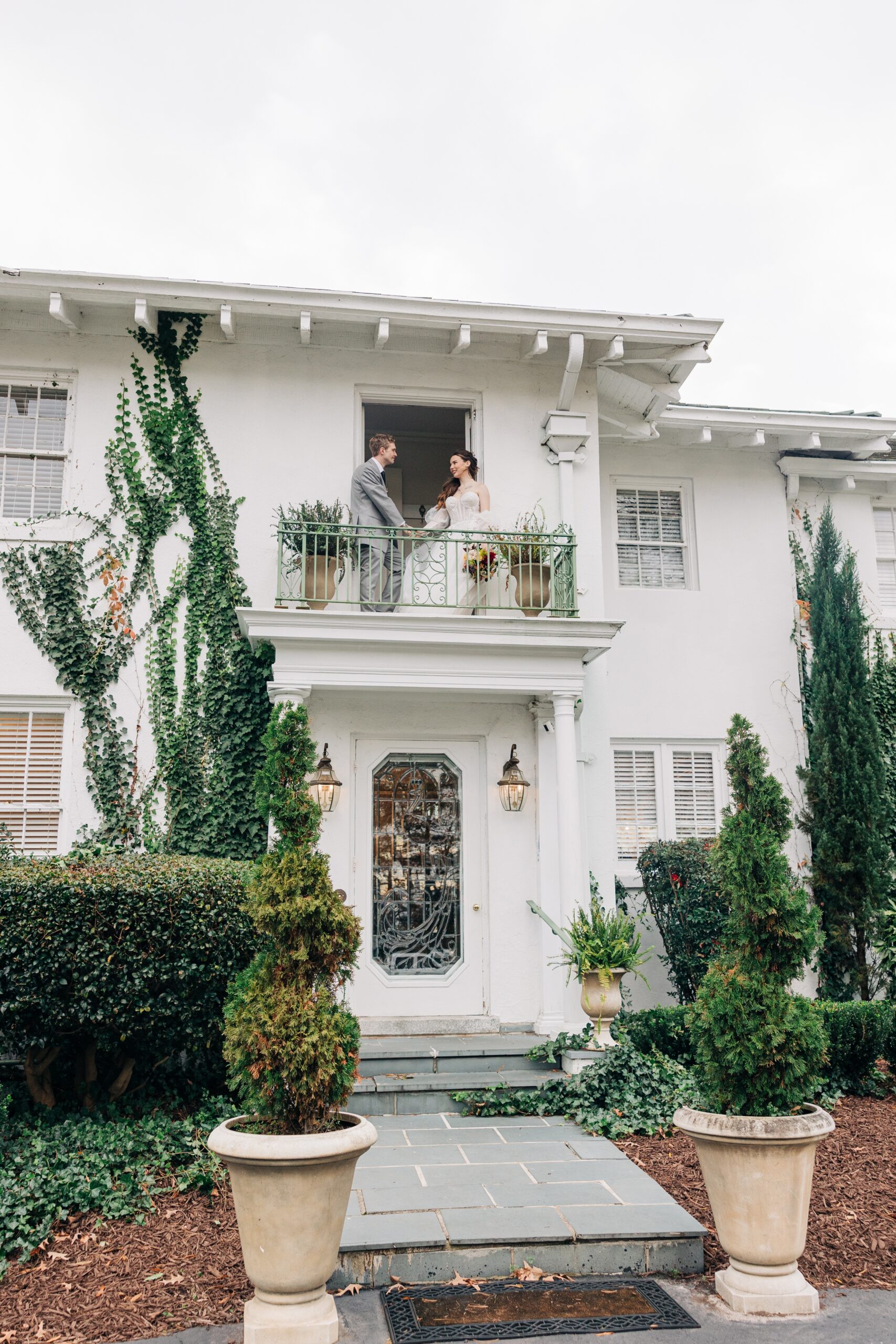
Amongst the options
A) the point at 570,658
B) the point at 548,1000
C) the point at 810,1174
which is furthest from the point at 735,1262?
the point at 570,658

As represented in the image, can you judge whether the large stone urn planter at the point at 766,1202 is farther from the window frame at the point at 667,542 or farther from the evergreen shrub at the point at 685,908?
the window frame at the point at 667,542

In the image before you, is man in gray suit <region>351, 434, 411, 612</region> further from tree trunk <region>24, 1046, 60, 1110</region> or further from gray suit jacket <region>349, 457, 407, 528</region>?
tree trunk <region>24, 1046, 60, 1110</region>

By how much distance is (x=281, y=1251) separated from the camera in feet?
11.9

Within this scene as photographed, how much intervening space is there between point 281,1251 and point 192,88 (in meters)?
11.7

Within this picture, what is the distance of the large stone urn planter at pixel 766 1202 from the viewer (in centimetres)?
396

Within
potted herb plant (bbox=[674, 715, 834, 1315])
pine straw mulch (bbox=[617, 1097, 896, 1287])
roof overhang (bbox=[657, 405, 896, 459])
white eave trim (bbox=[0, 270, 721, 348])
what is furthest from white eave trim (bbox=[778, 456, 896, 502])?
potted herb plant (bbox=[674, 715, 834, 1315])

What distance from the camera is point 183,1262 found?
4379mm

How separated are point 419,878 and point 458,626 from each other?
230 centimetres

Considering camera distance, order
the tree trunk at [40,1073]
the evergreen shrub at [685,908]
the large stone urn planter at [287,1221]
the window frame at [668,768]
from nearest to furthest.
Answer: the large stone urn planter at [287,1221]
the tree trunk at [40,1073]
the evergreen shrub at [685,908]
the window frame at [668,768]

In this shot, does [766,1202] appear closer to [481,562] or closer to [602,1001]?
[602,1001]

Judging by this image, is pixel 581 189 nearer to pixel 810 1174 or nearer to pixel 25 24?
pixel 25 24

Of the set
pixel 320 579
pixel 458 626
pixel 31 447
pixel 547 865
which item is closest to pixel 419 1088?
pixel 547 865

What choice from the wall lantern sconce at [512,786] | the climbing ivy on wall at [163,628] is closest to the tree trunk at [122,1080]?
the climbing ivy on wall at [163,628]

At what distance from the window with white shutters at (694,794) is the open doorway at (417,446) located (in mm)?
4291
